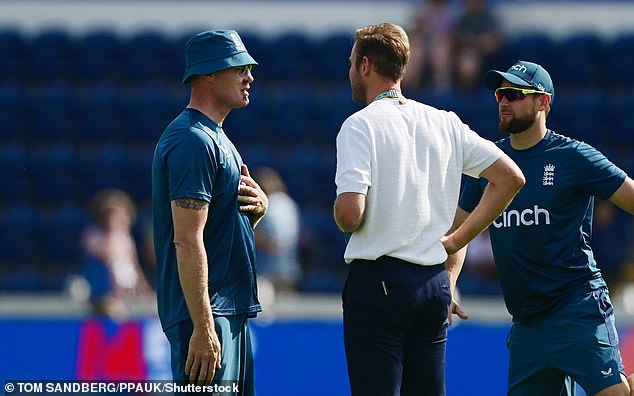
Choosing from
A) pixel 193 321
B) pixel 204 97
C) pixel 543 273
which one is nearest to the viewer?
pixel 193 321

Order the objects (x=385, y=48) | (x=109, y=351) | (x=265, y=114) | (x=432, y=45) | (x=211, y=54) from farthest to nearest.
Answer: (x=432, y=45) < (x=265, y=114) < (x=109, y=351) < (x=211, y=54) < (x=385, y=48)

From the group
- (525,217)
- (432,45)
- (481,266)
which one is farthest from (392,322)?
(432,45)

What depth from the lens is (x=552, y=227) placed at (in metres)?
5.21

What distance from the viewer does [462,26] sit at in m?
14.4

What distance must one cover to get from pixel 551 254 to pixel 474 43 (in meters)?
9.47

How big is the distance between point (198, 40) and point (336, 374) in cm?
409

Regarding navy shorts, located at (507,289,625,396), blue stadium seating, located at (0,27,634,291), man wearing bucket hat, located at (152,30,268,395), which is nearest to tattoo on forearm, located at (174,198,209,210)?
man wearing bucket hat, located at (152,30,268,395)

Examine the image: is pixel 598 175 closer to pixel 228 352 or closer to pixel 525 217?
pixel 525 217

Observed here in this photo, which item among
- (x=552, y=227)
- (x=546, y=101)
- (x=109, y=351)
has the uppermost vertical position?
(x=546, y=101)

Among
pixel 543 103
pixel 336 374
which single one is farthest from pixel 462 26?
pixel 543 103

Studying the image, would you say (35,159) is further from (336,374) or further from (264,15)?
(336,374)

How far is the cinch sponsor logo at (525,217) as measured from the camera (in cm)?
522

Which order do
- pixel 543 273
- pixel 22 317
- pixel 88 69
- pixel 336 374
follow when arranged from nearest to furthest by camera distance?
pixel 543 273 < pixel 336 374 < pixel 22 317 < pixel 88 69

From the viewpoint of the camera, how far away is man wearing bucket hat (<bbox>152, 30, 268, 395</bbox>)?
14.4 ft
